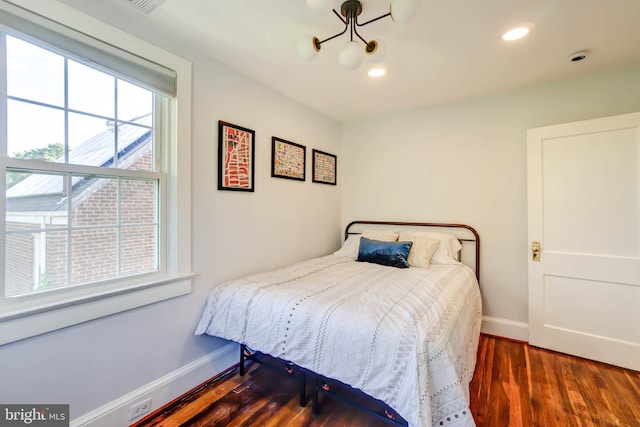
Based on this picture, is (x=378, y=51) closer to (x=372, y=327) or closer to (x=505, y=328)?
(x=372, y=327)

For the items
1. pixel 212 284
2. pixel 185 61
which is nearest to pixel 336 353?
pixel 212 284

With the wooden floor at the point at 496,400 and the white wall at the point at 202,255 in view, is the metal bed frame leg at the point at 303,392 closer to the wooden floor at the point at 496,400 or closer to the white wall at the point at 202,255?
the wooden floor at the point at 496,400

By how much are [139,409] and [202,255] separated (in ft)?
3.10

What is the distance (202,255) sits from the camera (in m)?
2.00

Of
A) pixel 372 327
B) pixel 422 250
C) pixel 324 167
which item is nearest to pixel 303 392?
pixel 372 327

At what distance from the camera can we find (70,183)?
144 centimetres

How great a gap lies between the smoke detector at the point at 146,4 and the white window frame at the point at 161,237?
0.17 meters

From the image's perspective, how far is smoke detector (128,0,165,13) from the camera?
4.82ft

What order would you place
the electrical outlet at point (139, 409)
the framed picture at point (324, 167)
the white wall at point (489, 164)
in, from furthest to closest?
the framed picture at point (324, 167)
the white wall at point (489, 164)
the electrical outlet at point (139, 409)

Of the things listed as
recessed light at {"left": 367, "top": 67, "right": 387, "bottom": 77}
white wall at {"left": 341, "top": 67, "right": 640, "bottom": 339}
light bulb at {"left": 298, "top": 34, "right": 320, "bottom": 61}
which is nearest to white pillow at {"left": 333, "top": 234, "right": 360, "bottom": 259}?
white wall at {"left": 341, "top": 67, "right": 640, "bottom": 339}

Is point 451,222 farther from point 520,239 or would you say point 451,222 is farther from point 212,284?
point 212,284

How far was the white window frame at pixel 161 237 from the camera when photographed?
1.24 meters

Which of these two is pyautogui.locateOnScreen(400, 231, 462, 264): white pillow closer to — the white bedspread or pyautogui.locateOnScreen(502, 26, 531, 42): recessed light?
the white bedspread

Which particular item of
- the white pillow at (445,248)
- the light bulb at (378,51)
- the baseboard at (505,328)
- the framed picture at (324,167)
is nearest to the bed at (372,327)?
the white pillow at (445,248)
